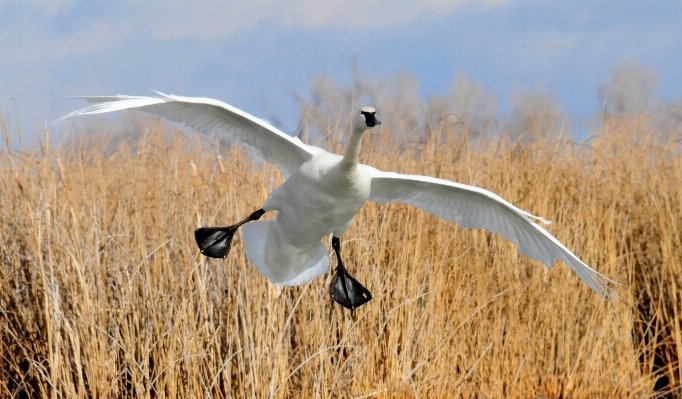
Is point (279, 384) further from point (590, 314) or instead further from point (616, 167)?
point (616, 167)

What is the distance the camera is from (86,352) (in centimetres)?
344

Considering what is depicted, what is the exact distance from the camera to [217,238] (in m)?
3.24

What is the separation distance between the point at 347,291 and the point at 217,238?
0.54 m

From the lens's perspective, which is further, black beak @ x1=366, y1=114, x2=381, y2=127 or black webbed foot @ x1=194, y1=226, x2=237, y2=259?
black webbed foot @ x1=194, y1=226, x2=237, y2=259

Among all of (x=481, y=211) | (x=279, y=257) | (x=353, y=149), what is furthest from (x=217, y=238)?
(x=481, y=211)

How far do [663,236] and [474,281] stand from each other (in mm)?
1533

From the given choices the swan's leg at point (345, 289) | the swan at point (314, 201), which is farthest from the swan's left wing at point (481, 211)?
the swan's leg at point (345, 289)

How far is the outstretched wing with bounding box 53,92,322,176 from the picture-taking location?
2.90 metres

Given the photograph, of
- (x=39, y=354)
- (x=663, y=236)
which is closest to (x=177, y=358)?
(x=39, y=354)

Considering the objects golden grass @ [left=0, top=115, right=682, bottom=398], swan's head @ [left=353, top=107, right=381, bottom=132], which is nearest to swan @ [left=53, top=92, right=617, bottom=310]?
swan's head @ [left=353, top=107, right=381, bottom=132]

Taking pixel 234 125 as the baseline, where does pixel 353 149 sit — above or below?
below

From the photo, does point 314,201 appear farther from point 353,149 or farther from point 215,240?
point 215,240

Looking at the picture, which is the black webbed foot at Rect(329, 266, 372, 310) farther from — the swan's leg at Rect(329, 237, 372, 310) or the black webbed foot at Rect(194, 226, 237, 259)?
the black webbed foot at Rect(194, 226, 237, 259)

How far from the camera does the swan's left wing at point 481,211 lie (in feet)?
10.5
